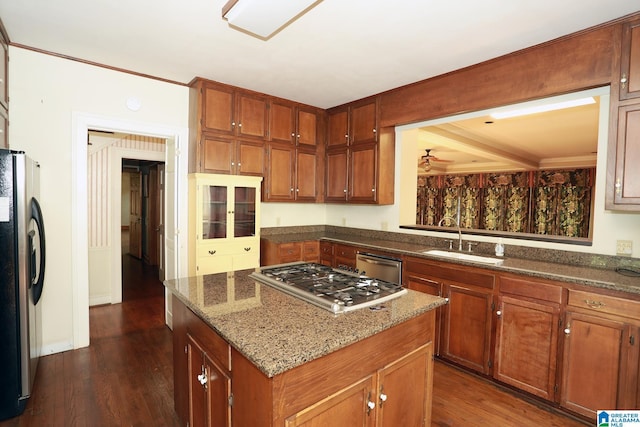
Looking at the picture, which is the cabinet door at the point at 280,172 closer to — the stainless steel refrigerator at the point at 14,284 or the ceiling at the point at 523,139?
the ceiling at the point at 523,139

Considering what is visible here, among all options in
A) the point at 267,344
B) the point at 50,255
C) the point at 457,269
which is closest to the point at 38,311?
the point at 50,255

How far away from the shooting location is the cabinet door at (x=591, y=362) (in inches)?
78.8

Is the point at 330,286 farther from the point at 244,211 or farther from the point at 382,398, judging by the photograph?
the point at 244,211

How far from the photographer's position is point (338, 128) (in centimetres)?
430

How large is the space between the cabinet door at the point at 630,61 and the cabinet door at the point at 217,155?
11.0 ft

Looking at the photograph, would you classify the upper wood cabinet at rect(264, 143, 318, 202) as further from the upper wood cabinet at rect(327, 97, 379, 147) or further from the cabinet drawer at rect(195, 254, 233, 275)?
the cabinet drawer at rect(195, 254, 233, 275)

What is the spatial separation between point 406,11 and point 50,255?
11.6ft

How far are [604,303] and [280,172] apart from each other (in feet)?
10.7

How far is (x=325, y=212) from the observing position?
5.03m

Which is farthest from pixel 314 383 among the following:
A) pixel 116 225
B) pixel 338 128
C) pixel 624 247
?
pixel 116 225

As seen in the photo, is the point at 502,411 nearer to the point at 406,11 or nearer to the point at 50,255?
the point at 406,11

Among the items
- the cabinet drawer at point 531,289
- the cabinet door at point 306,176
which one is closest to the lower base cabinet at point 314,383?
the cabinet drawer at point 531,289

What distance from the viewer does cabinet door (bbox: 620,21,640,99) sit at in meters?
2.09

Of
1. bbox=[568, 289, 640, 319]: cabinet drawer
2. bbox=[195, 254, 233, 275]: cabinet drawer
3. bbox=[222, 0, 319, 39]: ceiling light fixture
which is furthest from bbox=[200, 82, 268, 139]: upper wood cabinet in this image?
bbox=[568, 289, 640, 319]: cabinet drawer
